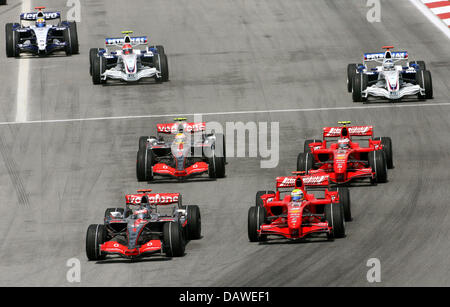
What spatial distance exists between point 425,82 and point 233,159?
813cm

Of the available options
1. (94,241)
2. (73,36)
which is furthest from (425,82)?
(94,241)

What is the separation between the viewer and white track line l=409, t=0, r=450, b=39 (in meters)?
50.8

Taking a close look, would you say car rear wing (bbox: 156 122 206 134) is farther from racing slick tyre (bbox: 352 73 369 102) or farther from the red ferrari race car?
racing slick tyre (bbox: 352 73 369 102)

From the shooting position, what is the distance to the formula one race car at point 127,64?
44031mm

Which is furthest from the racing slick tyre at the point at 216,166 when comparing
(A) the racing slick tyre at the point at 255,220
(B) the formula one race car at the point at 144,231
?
(A) the racing slick tyre at the point at 255,220

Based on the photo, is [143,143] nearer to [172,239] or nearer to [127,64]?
[172,239]

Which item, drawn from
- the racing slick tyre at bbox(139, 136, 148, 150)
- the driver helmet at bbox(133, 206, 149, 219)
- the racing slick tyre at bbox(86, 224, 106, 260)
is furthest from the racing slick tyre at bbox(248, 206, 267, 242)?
the racing slick tyre at bbox(139, 136, 148, 150)

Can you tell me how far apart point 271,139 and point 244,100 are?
517 centimetres

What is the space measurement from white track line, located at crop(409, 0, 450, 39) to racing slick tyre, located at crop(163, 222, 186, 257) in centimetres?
2609

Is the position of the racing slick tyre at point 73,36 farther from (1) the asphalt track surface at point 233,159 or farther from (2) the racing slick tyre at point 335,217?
(2) the racing slick tyre at point 335,217

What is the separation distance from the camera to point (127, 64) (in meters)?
44.1

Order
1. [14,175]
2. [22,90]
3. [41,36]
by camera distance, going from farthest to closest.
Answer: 1. [41,36]
2. [22,90]
3. [14,175]
